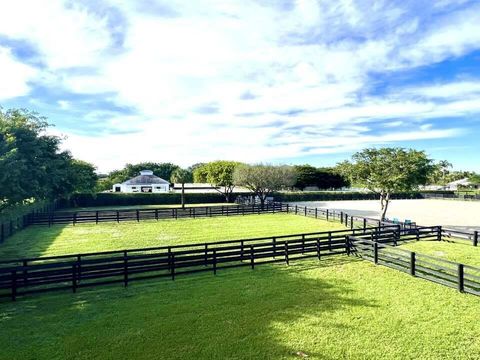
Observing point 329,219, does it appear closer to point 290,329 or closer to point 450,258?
point 450,258

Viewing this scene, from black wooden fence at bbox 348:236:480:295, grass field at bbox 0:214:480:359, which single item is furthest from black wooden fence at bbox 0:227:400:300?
black wooden fence at bbox 348:236:480:295

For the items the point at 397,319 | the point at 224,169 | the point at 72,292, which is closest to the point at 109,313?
the point at 72,292

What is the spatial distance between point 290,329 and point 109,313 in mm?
5283

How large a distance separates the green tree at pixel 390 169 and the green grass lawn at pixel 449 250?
27.3 feet

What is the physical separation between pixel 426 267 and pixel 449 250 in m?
6.31

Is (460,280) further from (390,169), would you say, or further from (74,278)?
(390,169)

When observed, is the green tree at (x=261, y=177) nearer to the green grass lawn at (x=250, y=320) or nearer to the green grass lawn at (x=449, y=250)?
the green grass lawn at (x=449, y=250)

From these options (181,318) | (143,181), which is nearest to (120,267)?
(181,318)

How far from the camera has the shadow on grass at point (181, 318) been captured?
23.3 ft

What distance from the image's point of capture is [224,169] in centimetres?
5238

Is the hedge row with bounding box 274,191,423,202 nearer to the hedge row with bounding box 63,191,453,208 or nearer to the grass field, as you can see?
the hedge row with bounding box 63,191,453,208

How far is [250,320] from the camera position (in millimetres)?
8539

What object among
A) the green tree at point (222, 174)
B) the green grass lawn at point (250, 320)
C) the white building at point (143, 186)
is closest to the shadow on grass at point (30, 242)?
the green grass lawn at point (250, 320)

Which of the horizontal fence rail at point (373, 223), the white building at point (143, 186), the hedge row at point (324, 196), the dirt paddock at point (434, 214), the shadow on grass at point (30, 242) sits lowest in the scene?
the shadow on grass at point (30, 242)
